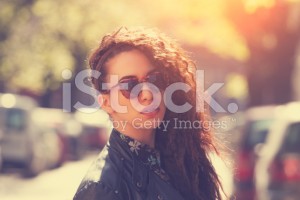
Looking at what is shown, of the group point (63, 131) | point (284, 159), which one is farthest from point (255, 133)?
point (63, 131)

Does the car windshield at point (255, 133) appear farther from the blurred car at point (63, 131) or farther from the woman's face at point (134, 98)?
the blurred car at point (63, 131)

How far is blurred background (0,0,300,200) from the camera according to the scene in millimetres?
9625

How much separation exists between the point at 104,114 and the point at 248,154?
16.0 metres

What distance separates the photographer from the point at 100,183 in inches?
99.7

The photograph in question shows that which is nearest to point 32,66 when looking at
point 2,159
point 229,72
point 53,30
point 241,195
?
point 53,30

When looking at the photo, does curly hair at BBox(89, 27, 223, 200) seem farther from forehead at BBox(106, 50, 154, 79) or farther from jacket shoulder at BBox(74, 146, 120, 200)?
jacket shoulder at BBox(74, 146, 120, 200)

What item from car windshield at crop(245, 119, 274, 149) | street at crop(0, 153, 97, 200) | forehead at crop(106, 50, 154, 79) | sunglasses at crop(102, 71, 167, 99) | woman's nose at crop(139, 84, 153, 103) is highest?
forehead at crop(106, 50, 154, 79)

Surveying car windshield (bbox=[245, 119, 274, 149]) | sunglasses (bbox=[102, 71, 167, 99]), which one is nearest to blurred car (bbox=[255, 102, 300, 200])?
car windshield (bbox=[245, 119, 274, 149])

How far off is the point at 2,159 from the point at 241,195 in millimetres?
8981

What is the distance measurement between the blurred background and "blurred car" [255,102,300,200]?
1 cm

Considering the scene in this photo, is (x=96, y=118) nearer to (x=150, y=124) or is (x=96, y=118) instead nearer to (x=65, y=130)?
(x=65, y=130)

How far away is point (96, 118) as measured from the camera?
28969 millimetres

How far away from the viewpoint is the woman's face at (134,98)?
2.85 metres

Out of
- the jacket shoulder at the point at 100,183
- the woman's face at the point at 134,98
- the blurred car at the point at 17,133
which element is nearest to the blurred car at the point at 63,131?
the blurred car at the point at 17,133
